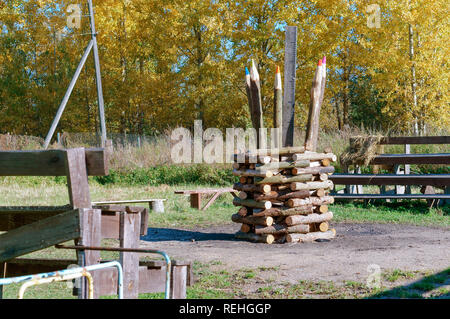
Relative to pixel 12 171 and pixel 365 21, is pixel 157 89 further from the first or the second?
pixel 12 171

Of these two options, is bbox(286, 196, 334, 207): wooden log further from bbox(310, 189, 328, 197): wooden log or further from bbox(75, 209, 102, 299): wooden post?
bbox(75, 209, 102, 299): wooden post

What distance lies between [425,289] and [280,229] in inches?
161

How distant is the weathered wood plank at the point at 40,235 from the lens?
4312mm

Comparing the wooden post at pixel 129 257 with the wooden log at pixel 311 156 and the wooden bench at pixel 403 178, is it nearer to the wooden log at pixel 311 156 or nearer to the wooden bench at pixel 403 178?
the wooden log at pixel 311 156

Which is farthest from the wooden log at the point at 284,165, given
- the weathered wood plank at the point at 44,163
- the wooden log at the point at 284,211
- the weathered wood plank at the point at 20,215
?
the weathered wood plank at the point at 44,163

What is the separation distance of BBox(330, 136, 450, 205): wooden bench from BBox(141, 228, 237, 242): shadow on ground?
16.9 feet

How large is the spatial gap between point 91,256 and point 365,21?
22.1 m

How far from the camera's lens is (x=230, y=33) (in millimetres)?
25562

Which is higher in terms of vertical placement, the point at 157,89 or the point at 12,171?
the point at 157,89

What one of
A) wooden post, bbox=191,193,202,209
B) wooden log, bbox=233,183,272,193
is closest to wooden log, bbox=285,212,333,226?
wooden log, bbox=233,183,272,193

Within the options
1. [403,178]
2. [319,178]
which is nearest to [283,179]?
[319,178]

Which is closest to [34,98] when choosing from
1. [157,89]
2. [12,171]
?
[157,89]

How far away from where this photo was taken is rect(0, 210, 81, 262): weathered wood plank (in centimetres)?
431

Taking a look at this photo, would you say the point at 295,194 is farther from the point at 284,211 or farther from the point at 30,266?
the point at 30,266
